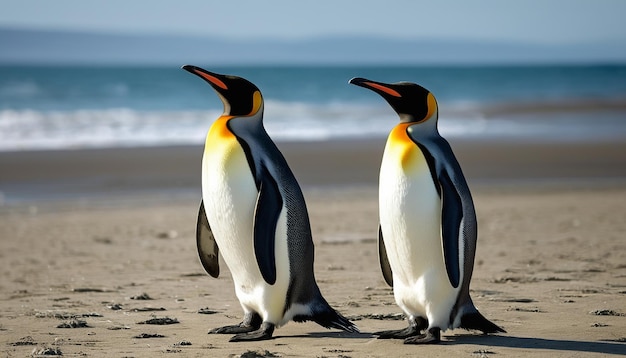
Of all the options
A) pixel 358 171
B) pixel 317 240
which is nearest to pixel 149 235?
pixel 317 240

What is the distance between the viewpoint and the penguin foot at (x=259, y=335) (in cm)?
570

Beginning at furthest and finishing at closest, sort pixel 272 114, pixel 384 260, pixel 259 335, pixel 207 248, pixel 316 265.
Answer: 1. pixel 272 114
2. pixel 316 265
3. pixel 207 248
4. pixel 384 260
5. pixel 259 335

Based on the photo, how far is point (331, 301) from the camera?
7.09 m

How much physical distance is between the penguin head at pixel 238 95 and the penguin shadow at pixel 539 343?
166 cm

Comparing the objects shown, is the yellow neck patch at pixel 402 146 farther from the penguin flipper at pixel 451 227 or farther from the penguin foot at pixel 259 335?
the penguin foot at pixel 259 335

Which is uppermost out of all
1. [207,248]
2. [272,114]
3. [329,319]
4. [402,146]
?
[272,114]

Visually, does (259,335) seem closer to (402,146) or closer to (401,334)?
(401,334)

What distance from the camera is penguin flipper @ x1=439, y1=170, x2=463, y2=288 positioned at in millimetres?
5328

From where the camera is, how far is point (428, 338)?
5516mm

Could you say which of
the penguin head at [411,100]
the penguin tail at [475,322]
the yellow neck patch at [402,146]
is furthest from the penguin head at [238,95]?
the penguin tail at [475,322]

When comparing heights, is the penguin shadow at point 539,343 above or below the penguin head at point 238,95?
below

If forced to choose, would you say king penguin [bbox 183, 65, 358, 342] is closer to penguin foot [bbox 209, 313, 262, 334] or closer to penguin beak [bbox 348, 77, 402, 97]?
penguin foot [bbox 209, 313, 262, 334]

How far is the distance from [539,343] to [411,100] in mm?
1460

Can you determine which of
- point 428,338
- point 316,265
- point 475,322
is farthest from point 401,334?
point 316,265
